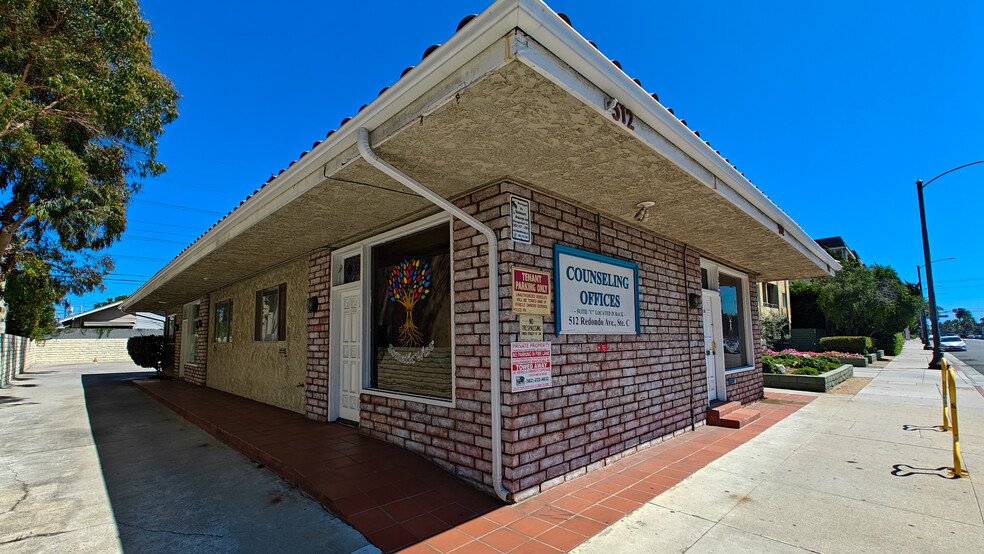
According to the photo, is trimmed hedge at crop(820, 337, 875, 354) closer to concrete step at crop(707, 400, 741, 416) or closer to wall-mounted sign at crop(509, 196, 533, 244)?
concrete step at crop(707, 400, 741, 416)

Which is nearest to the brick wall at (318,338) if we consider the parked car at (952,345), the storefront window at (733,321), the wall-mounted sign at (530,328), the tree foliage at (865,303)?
the wall-mounted sign at (530,328)

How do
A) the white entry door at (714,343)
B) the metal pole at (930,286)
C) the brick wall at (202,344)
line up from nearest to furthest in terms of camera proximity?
the white entry door at (714,343)
the brick wall at (202,344)
the metal pole at (930,286)

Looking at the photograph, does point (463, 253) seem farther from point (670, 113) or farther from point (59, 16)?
point (59, 16)

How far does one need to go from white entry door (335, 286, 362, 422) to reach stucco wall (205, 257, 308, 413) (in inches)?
43.2

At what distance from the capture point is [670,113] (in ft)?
10.6

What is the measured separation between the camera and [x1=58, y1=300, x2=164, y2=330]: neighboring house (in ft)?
91.1

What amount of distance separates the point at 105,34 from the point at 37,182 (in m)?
5.37

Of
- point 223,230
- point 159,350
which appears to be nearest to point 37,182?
point 159,350

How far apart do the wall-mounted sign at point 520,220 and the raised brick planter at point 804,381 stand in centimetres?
958

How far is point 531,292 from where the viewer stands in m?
4.05

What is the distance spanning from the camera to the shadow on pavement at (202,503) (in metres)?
3.18

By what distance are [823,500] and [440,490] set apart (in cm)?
311

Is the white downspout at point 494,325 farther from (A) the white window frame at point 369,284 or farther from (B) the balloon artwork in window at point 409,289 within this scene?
(B) the balloon artwork in window at point 409,289

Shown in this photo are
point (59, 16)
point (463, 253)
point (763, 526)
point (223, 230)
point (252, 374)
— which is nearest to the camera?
point (763, 526)
